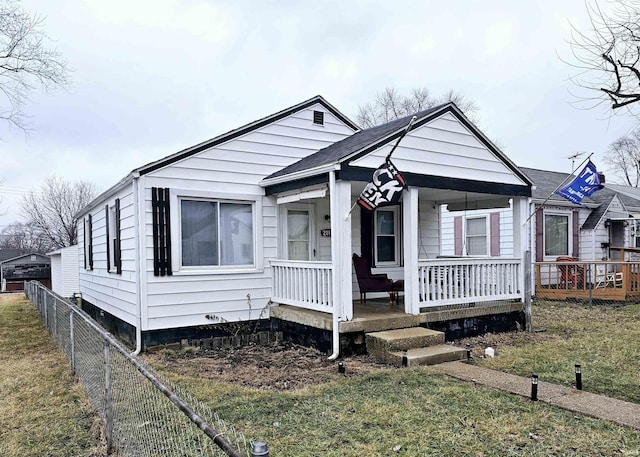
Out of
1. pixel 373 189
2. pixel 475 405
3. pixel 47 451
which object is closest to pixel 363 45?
pixel 373 189

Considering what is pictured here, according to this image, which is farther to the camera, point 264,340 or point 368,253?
point 368,253

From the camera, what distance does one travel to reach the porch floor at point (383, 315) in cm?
662

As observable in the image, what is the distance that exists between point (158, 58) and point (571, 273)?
1313cm

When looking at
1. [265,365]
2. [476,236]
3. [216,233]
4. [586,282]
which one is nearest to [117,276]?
[216,233]

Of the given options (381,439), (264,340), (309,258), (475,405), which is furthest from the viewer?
(309,258)

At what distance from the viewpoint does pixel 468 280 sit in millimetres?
7770

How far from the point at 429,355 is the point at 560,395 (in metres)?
1.66

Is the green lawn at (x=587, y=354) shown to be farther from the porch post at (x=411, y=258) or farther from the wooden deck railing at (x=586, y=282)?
the wooden deck railing at (x=586, y=282)

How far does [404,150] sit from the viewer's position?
7.26 m

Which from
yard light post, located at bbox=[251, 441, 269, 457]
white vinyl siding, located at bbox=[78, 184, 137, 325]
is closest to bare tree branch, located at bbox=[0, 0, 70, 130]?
white vinyl siding, located at bbox=[78, 184, 137, 325]

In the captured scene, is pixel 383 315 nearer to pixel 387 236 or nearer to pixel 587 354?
pixel 587 354

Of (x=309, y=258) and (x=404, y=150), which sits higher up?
(x=404, y=150)

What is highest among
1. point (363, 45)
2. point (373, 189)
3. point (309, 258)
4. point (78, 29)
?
point (363, 45)

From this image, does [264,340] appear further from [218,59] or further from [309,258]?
[218,59]
